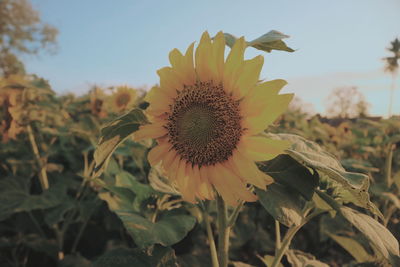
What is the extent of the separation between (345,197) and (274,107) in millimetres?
467

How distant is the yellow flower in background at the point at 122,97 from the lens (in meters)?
3.06

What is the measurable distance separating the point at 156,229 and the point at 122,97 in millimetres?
2113

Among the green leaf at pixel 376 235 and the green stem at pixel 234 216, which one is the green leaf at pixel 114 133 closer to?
the green stem at pixel 234 216

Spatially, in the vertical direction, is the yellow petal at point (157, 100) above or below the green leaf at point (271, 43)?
below

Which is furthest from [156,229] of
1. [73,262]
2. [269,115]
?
[73,262]

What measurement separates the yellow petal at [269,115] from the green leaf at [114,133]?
1.11 feet

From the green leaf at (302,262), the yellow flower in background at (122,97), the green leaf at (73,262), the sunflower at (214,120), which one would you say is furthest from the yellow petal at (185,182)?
the yellow flower in background at (122,97)

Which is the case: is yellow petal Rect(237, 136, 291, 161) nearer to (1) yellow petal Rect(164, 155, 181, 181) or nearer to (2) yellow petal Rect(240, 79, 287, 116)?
(2) yellow petal Rect(240, 79, 287, 116)

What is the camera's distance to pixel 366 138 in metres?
2.99

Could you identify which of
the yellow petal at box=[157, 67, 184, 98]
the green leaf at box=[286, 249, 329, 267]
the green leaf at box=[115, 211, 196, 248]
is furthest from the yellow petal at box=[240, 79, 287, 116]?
the green leaf at box=[286, 249, 329, 267]

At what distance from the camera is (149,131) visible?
99 cm

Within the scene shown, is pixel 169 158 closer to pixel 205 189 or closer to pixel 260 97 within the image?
pixel 205 189

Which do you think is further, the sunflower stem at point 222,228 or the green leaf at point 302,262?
the green leaf at point 302,262

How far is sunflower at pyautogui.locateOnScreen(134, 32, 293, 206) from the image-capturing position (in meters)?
0.87
